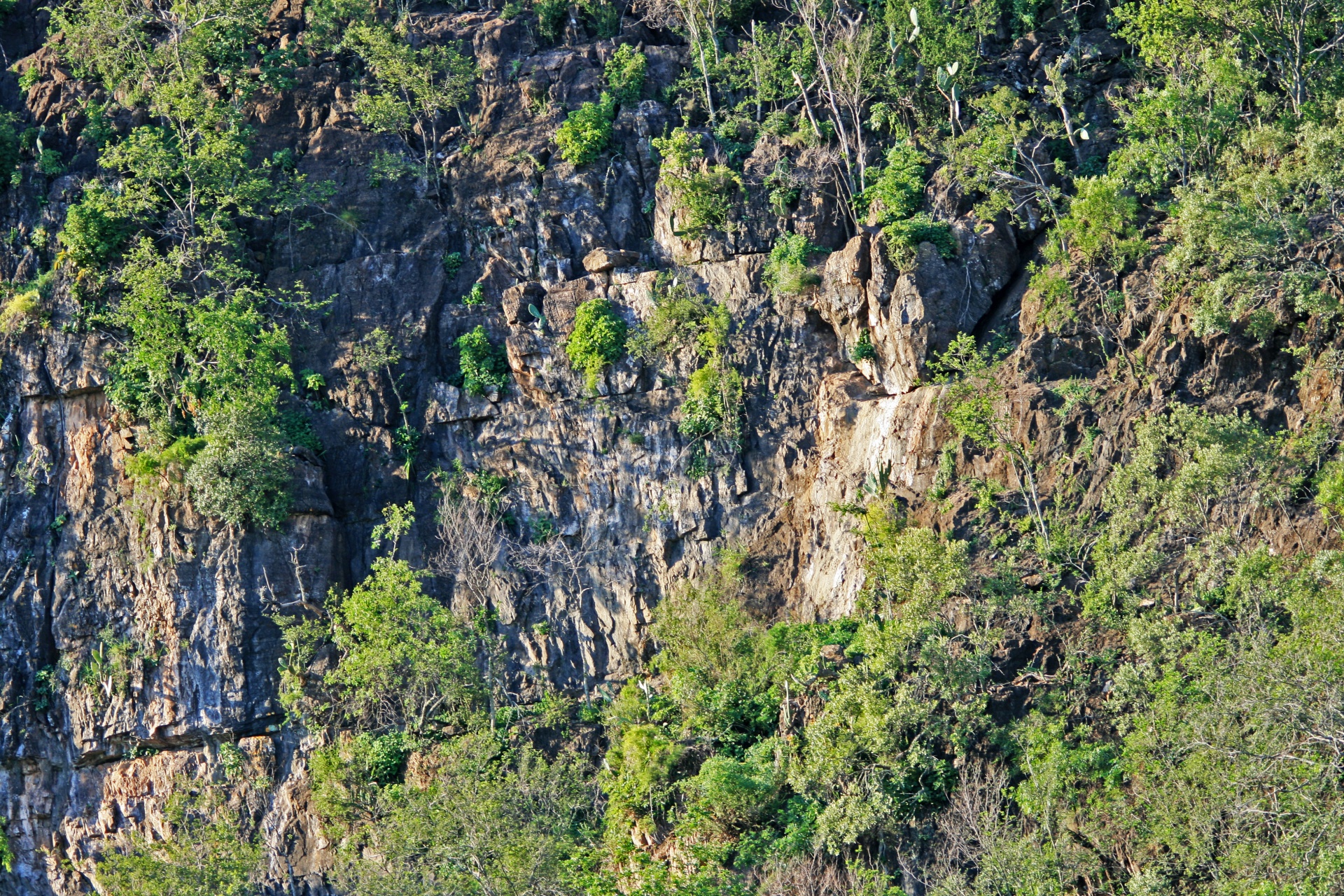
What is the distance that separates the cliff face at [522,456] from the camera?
34562 millimetres

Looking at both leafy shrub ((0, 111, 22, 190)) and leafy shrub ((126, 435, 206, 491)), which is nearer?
leafy shrub ((126, 435, 206, 491))

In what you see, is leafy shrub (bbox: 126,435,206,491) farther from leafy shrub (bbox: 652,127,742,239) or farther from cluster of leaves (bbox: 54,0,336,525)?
leafy shrub (bbox: 652,127,742,239)

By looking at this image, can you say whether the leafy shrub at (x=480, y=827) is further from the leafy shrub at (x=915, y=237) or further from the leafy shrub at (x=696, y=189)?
the leafy shrub at (x=915, y=237)

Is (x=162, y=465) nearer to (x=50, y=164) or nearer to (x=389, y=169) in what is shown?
(x=389, y=169)

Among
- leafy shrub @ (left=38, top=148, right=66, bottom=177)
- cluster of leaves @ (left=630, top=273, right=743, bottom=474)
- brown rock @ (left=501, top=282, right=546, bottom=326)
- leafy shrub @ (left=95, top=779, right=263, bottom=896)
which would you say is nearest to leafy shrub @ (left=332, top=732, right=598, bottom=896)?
leafy shrub @ (left=95, top=779, right=263, bottom=896)

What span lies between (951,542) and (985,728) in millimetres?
4270

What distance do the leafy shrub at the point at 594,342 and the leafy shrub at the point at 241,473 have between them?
325 inches

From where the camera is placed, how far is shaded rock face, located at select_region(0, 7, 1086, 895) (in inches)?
1385

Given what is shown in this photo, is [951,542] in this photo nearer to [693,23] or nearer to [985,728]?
[985,728]

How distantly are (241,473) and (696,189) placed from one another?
14.6m

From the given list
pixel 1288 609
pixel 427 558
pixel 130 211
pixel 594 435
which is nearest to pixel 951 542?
pixel 1288 609

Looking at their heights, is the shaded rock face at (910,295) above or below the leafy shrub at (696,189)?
below

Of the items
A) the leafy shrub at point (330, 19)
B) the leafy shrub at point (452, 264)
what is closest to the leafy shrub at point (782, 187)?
the leafy shrub at point (452, 264)

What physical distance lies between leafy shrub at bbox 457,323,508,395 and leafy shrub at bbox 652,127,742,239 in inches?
245
